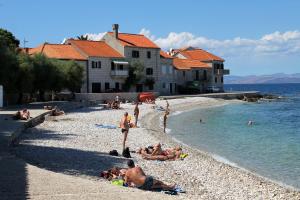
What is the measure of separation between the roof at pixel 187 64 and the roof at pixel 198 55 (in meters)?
3.30

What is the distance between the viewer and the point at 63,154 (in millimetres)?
19547

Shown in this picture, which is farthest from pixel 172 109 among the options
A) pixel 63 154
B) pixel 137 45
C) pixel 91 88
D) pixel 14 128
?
pixel 63 154

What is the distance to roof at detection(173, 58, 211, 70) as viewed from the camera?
89637 millimetres

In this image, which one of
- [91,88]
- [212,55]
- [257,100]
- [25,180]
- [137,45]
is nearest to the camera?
[25,180]

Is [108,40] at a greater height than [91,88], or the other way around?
[108,40]

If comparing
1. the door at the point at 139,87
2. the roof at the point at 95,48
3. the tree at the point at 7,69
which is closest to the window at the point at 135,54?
the roof at the point at 95,48

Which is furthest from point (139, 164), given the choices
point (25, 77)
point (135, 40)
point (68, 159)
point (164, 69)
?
point (164, 69)

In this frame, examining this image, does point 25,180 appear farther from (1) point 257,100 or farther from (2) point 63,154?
(1) point 257,100

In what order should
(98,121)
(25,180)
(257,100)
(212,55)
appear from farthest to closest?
(212,55), (257,100), (98,121), (25,180)

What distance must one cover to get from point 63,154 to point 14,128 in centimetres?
577

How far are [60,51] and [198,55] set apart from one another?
1572 inches

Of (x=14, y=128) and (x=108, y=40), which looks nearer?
(x=14, y=128)

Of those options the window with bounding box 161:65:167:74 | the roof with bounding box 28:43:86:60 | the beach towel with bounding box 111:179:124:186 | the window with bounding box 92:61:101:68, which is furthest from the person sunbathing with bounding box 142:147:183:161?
the window with bounding box 161:65:167:74

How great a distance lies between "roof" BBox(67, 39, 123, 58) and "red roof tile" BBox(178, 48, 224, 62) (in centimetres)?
2794
